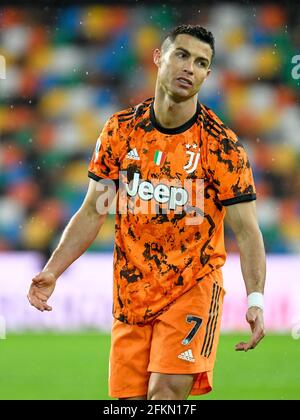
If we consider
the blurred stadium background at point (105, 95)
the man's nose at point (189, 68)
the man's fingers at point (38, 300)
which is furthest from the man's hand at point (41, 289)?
the blurred stadium background at point (105, 95)

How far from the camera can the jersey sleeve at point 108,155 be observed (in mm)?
4605

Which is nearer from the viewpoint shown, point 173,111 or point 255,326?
point 255,326

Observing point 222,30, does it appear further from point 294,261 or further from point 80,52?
point 294,261

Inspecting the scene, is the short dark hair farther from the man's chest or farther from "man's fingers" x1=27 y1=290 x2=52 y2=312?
"man's fingers" x1=27 y1=290 x2=52 y2=312

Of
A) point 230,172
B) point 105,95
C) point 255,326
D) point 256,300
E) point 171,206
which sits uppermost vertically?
point 105,95

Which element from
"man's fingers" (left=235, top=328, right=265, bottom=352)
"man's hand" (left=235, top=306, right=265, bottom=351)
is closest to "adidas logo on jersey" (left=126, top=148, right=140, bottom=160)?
"man's hand" (left=235, top=306, right=265, bottom=351)

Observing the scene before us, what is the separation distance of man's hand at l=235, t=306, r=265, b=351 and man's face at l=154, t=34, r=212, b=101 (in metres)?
1.02

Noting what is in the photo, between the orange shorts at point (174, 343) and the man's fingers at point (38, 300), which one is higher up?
the man's fingers at point (38, 300)

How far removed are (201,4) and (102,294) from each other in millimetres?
4490

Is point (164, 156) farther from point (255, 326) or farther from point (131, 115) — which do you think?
point (255, 326)

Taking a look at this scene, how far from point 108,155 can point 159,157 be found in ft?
0.84

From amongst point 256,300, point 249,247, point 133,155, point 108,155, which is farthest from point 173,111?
point 256,300

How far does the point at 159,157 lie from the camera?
4.52 m

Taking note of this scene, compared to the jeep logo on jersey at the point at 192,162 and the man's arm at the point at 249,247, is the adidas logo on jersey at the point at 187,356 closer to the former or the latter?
the man's arm at the point at 249,247
